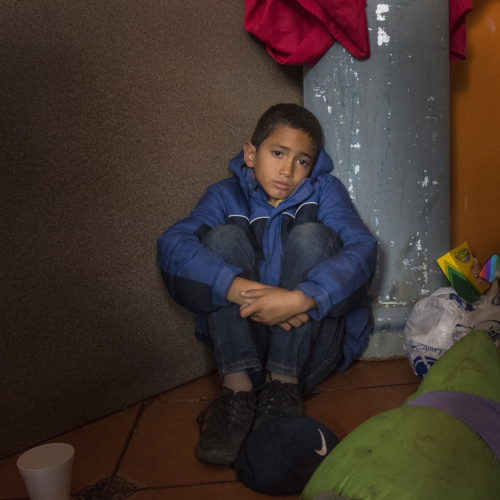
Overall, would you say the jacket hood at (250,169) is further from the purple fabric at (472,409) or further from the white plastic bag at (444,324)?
the purple fabric at (472,409)

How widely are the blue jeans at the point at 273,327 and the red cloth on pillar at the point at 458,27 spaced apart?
948mm

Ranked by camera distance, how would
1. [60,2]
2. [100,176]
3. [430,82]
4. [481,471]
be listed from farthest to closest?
1. [430,82]
2. [100,176]
3. [60,2]
4. [481,471]

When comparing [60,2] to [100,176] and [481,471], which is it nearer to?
[100,176]

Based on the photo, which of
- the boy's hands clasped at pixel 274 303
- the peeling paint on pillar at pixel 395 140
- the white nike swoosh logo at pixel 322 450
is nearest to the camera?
the white nike swoosh logo at pixel 322 450

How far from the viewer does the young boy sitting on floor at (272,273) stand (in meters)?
1.43

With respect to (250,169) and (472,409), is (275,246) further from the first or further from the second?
(472,409)

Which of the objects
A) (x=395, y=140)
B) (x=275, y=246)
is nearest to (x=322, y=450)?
(x=275, y=246)

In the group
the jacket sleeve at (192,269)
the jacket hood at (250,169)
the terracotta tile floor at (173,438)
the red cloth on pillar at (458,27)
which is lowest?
the terracotta tile floor at (173,438)

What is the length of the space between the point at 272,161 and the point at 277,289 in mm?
431

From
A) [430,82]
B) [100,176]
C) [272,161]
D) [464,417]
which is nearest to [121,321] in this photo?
[100,176]

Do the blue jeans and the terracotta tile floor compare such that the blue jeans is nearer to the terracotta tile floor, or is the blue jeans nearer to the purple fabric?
the terracotta tile floor

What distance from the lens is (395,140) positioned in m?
1.79

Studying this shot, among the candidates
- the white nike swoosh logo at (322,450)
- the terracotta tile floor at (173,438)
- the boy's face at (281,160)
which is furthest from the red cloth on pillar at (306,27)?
the white nike swoosh logo at (322,450)

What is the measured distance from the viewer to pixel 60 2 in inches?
55.8
